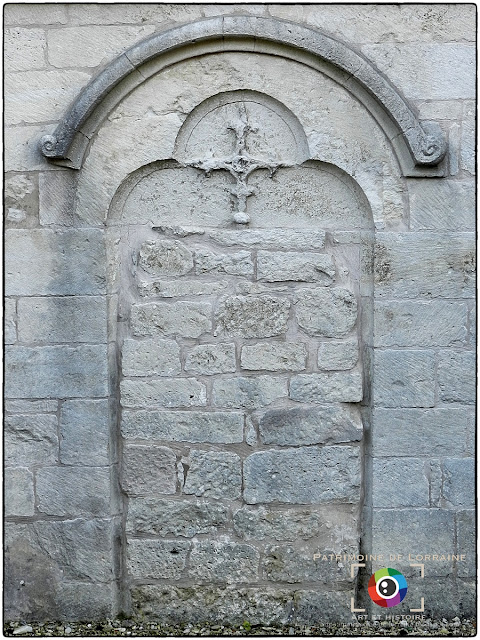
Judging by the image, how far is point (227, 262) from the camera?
11.3ft

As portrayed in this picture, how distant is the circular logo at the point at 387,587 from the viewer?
3385mm

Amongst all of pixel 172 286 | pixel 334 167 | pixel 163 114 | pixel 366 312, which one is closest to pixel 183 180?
pixel 163 114

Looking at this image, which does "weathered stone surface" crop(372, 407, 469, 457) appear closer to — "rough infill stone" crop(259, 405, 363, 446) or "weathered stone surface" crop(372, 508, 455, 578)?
"rough infill stone" crop(259, 405, 363, 446)

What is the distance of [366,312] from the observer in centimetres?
344

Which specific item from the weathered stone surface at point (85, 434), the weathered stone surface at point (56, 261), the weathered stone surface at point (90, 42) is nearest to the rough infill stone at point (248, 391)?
the weathered stone surface at point (85, 434)

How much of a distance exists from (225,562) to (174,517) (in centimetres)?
35

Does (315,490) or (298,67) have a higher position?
(298,67)

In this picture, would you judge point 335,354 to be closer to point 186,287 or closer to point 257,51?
point 186,287

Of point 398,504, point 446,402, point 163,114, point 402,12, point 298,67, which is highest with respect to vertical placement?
point 402,12

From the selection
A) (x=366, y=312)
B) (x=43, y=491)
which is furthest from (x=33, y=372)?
(x=366, y=312)

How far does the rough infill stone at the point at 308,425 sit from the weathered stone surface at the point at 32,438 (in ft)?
3.53

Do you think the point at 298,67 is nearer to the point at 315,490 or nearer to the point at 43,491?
the point at 315,490

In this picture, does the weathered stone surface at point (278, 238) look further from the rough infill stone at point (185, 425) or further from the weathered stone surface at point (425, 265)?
the rough infill stone at point (185, 425)

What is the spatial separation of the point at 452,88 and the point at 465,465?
188 centimetres
